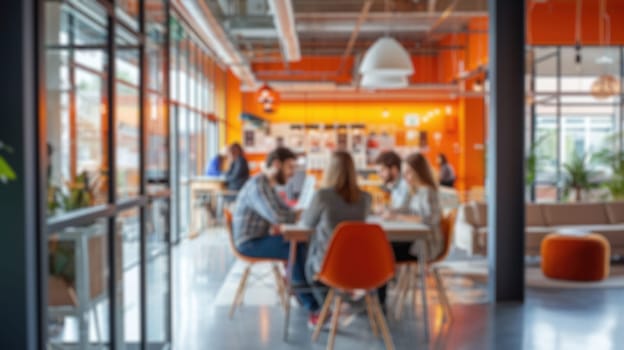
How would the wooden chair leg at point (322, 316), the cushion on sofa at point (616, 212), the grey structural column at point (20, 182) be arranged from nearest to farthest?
the grey structural column at point (20, 182), the wooden chair leg at point (322, 316), the cushion on sofa at point (616, 212)

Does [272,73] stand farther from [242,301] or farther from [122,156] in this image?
[122,156]

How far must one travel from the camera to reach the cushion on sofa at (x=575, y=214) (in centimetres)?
954

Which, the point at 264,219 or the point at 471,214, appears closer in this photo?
the point at 264,219

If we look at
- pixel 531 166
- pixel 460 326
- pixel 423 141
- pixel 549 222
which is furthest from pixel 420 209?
pixel 423 141

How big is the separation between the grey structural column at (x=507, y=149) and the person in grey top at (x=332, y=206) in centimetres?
185

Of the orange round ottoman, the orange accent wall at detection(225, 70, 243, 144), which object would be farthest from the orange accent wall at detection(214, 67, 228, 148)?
the orange round ottoman

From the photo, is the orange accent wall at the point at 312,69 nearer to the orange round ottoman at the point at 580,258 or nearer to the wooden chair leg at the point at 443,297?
the orange round ottoman at the point at 580,258

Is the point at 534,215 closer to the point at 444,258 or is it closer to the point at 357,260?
the point at 444,258

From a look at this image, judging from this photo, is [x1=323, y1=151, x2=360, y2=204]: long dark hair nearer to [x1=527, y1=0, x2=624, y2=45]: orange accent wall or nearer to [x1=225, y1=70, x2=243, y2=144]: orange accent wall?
[x1=527, y1=0, x2=624, y2=45]: orange accent wall

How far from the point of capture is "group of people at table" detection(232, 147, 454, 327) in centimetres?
522

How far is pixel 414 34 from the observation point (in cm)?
1898

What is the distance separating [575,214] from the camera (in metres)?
9.61

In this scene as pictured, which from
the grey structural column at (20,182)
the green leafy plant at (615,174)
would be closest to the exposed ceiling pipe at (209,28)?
the grey structural column at (20,182)

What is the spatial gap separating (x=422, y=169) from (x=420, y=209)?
413 mm
